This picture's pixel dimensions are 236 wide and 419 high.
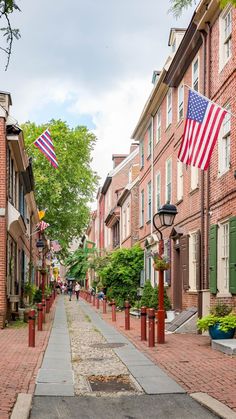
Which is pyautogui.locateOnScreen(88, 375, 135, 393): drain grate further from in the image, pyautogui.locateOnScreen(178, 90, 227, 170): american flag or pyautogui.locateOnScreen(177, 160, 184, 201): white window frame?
pyautogui.locateOnScreen(177, 160, 184, 201): white window frame

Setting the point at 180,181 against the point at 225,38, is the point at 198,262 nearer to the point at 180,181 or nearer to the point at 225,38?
the point at 180,181

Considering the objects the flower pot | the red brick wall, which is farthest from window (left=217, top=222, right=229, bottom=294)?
the red brick wall

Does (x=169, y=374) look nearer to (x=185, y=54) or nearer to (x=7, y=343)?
(x=7, y=343)

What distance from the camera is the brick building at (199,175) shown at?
14.4 metres

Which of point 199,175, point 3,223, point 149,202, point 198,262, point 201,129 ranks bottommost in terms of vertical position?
point 198,262

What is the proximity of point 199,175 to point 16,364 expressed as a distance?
867cm

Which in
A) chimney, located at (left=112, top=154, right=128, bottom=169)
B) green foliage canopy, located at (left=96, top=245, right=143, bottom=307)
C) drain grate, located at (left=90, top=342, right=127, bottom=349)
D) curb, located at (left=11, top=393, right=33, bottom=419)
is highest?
chimney, located at (left=112, top=154, right=128, bottom=169)

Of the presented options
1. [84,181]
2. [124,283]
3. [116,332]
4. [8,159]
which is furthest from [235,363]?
[84,181]

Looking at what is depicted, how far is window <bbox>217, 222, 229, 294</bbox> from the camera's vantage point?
47.3 ft

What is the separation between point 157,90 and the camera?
23.0 m

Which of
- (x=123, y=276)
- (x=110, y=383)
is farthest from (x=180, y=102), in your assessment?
(x=110, y=383)

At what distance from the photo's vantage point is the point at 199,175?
16891mm

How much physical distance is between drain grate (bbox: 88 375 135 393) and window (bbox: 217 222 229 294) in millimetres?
5903

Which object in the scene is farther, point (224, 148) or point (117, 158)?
point (117, 158)
